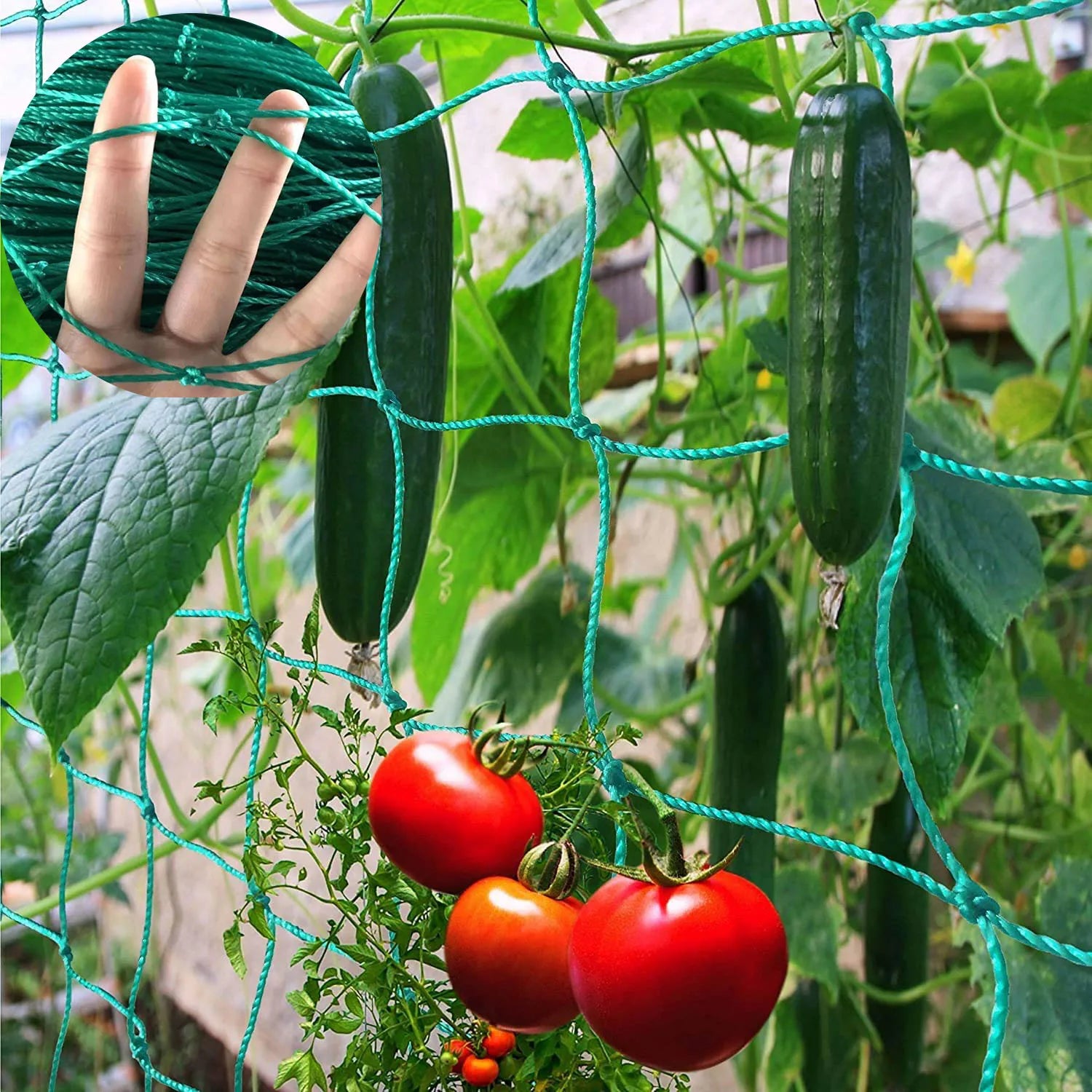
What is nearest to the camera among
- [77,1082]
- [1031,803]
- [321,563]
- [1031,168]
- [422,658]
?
[321,563]

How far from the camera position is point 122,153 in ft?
1.30

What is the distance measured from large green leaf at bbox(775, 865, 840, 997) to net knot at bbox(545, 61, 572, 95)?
56 centimetres

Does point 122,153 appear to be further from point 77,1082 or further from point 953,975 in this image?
point 77,1082

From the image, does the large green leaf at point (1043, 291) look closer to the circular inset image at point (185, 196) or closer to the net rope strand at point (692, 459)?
the net rope strand at point (692, 459)

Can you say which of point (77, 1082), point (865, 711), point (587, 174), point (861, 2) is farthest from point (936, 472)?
point (77, 1082)

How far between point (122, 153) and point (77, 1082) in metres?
1.96

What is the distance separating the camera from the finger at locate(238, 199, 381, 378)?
427 mm

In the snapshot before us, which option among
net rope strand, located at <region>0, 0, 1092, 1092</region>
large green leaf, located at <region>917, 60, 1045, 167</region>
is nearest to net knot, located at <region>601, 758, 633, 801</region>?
net rope strand, located at <region>0, 0, 1092, 1092</region>

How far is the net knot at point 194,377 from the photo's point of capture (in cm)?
44

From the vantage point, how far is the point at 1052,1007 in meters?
0.55

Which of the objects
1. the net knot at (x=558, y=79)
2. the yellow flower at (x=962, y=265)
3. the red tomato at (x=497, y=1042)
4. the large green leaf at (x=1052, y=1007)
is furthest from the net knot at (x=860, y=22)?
the yellow flower at (x=962, y=265)

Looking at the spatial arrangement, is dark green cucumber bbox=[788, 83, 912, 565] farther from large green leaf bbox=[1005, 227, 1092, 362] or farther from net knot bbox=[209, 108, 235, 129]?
large green leaf bbox=[1005, 227, 1092, 362]

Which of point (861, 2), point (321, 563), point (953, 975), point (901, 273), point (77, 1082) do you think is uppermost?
point (861, 2)

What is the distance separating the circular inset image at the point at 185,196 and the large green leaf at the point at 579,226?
0.71ft
